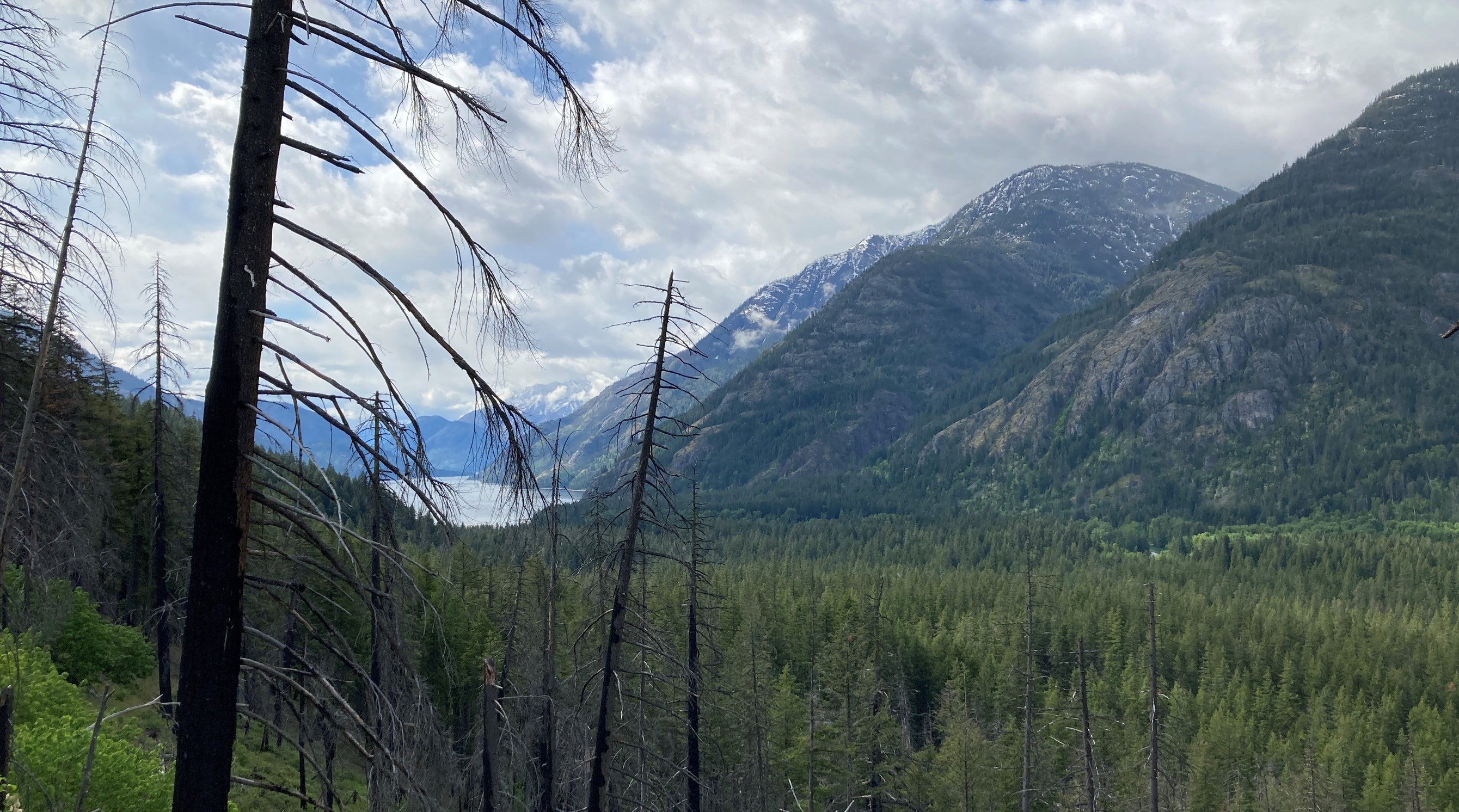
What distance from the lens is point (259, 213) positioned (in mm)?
3896

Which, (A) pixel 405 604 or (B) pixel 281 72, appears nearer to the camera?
(B) pixel 281 72

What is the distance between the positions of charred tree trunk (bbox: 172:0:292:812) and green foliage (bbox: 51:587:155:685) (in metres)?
23.7

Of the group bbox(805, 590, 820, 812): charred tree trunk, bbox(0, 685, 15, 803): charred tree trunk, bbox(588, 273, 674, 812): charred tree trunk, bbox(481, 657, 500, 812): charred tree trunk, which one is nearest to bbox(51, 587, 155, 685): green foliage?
bbox(0, 685, 15, 803): charred tree trunk

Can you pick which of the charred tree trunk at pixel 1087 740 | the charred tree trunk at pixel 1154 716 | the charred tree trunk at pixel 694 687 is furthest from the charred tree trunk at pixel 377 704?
the charred tree trunk at pixel 1154 716

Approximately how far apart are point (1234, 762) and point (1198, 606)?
3388 cm

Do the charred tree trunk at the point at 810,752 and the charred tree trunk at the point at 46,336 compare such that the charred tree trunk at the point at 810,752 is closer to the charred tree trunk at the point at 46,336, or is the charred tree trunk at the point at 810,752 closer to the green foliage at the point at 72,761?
the green foliage at the point at 72,761

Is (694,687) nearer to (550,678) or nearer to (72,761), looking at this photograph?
(550,678)

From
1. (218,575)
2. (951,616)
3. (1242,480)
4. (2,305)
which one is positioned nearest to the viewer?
(218,575)

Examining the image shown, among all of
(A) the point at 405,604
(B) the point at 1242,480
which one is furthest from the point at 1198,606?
(B) the point at 1242,480

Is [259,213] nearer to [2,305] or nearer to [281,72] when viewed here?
[281,72]

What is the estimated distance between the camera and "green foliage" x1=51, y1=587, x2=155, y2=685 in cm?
2252

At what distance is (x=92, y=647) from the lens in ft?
76.3

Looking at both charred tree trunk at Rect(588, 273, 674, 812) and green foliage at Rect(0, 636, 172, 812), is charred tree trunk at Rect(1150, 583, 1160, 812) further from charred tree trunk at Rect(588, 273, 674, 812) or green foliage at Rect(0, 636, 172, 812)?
green foliage at Rect(0, 636, 172, 812)

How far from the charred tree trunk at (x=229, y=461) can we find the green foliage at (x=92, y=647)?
77.9 ft
